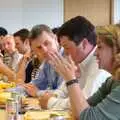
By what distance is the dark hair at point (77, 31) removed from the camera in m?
2.02

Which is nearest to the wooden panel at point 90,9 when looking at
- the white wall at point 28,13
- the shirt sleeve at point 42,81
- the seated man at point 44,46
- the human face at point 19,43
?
the white wall at point 28,13

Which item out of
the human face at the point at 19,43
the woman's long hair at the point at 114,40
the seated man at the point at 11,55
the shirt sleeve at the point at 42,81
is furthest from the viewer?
the human face at the point at 19,43

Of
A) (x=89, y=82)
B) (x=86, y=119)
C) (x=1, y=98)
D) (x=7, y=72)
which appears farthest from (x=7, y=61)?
(x=86, y=119)

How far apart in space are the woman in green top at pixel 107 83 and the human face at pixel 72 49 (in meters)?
0.28

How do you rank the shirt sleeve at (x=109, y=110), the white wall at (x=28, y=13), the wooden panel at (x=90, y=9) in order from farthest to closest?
the wooden panel at (x=90, y=9) → the white wall at (x=28, y=13) → the shirt sleeve at (x=109, y=110)

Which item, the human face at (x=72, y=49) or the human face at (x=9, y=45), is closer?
the human face at (x=72, y=49)

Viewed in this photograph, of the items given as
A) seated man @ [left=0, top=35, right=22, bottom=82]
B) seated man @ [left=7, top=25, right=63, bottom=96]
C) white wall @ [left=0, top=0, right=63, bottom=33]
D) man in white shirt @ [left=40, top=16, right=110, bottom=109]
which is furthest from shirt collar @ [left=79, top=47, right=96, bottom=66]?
white wall @ [left=0, top=0, right=63, bottom=33]

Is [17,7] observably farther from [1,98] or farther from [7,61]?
[1,98]

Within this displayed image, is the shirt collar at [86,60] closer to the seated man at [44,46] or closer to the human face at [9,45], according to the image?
the seated man at [44,46]

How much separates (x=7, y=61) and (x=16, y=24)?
7.41 feet

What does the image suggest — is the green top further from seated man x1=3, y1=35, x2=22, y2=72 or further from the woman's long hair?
seated man x1=3, y1=35, x2=22, y2=72

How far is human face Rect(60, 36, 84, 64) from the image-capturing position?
6.66 feet

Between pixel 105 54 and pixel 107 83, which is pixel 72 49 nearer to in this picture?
pixel 107 83

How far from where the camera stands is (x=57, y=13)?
6695 millimetres
